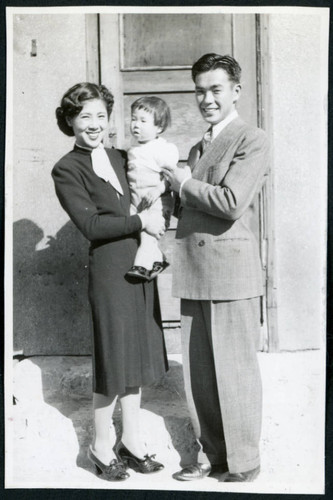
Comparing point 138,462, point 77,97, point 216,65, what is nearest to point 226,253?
point 216,65

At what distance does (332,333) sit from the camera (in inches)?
114

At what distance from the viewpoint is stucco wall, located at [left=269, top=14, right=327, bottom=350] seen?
2896 mm

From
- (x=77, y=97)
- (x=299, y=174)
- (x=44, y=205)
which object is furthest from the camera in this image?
(x=44, y=205)

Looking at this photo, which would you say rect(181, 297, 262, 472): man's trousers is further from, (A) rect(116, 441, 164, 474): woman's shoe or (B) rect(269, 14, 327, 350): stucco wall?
(B) rect(269, 14, 327, 350): stucco wall

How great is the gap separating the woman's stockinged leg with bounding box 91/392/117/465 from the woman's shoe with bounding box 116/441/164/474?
0.06 m

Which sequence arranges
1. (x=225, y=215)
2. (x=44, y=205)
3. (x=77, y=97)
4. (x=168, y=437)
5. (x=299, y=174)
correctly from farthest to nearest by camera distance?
(x=44, y=205), (x=299, y=174), (x=168, y=437), (x=77, y=97), (x=225, y=215)

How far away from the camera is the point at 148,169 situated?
2.59m

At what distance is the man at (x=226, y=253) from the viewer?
8.00ft

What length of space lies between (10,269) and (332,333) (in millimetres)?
1451

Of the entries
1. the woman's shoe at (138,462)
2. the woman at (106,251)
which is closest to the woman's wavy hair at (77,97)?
the woman at (106,251)

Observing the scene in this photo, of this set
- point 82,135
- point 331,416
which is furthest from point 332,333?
point 82,135

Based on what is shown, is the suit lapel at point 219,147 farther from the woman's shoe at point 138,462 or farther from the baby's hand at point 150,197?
the woman's shoe at point 138,462

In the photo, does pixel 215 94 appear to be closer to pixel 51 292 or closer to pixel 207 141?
pixel 207 141

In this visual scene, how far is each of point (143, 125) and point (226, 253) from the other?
0.60 metres
